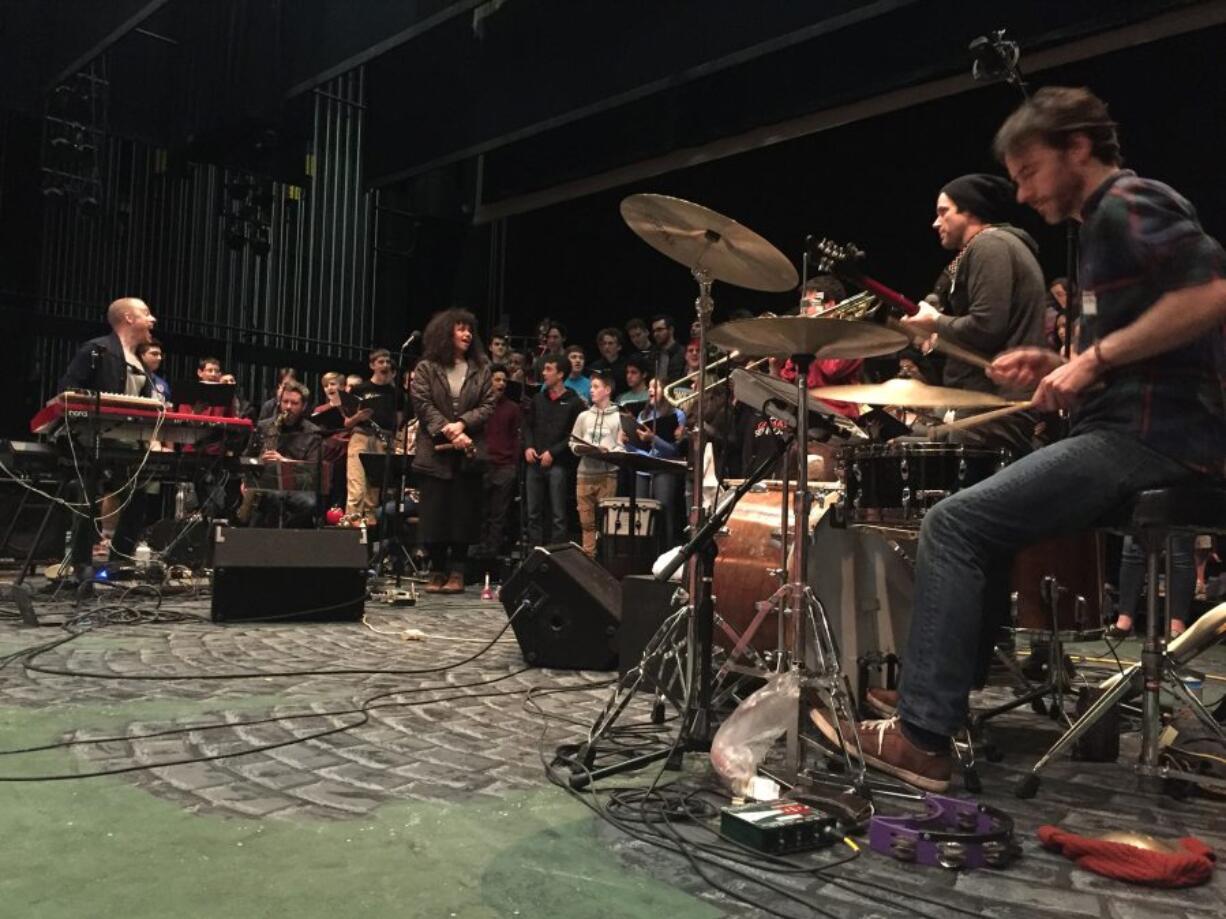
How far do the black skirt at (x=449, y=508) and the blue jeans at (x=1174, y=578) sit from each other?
172 inches

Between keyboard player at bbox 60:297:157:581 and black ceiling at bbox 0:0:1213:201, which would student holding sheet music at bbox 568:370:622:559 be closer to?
black ceiling at bbox 0:0:1213:201

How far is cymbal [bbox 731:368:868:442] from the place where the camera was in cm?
271

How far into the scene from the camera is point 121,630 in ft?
16.2

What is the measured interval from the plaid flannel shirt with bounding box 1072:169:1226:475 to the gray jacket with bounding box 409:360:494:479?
5205 millimetres

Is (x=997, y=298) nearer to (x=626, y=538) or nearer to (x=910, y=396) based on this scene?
(x=910, y=396)

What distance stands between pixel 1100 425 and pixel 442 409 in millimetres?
5362

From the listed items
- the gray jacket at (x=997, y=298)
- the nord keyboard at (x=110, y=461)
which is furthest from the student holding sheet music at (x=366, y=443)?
the gray jacket at (x=997, y=298)

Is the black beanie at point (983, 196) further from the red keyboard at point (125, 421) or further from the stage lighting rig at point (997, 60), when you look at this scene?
the red keyboard at point (125, 421)

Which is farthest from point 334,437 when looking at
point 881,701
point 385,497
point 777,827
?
point 777,827

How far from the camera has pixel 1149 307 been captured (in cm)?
232

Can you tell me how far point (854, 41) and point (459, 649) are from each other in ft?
18.2

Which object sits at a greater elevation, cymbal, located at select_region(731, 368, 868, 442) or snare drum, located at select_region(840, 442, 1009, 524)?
cymbal, located at select_region(731, 368, 868, 442)

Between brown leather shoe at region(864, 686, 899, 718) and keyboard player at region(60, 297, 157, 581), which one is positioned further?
keyboard player at region(60, 297, 157, 581)

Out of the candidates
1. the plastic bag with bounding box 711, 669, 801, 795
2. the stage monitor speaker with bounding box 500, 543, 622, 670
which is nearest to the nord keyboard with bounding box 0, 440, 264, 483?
the stage monitor speaker with bounding box 500, 543, 622, 670
